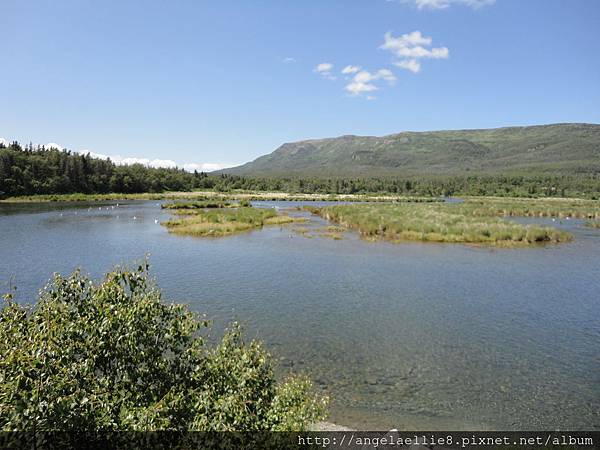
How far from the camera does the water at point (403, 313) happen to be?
15.1 meters

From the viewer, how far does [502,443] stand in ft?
40.5

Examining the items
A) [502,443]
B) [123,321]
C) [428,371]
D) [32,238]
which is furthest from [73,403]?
[32,238]

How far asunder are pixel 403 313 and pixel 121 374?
19.4 metres

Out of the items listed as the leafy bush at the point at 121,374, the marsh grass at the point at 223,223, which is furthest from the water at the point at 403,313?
the marsh grass at the point at 223,223

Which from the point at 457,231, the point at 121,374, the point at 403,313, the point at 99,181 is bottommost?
the point at 403,313

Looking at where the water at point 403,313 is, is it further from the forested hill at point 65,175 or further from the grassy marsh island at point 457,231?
the forested hill at point 65,175

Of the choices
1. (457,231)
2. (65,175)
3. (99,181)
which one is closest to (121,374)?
(457,231)

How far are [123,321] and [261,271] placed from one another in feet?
84.4

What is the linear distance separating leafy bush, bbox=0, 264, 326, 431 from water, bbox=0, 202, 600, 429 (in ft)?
18.2

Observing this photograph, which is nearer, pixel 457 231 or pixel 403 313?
pixel 403 313

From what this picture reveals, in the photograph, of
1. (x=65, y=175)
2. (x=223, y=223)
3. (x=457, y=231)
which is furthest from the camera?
(x=65, y=175)

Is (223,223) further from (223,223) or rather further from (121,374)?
(121,374)

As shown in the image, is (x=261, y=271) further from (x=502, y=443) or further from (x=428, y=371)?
(x=502, y=443)

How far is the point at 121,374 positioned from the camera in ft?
29.6
